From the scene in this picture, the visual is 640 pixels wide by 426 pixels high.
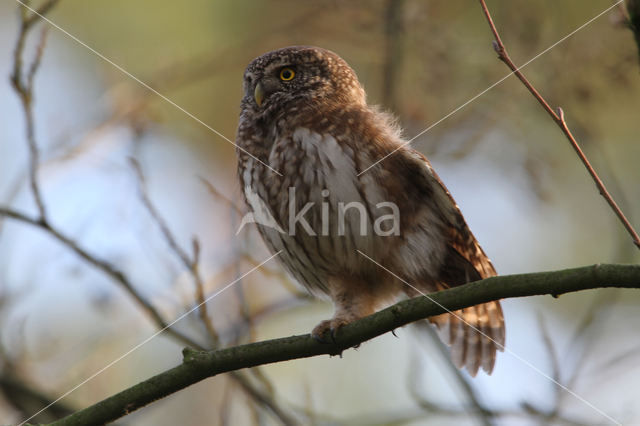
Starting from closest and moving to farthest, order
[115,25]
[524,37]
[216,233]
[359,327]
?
[359,327]
[524,37]
[216,233]
[115,25]

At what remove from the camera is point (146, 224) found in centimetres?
462

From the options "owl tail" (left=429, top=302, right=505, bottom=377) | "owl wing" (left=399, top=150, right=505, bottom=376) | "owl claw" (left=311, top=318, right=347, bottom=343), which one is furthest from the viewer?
"owl tail" (left=429, top=302, right=505, bottom=377)

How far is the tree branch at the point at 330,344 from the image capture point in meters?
2.51

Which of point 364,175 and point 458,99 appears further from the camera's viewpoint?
point 458,99

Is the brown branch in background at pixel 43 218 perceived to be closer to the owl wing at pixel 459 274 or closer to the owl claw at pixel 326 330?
the owl claw at pixel 326 330

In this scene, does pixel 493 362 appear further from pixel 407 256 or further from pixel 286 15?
pixel 286 15

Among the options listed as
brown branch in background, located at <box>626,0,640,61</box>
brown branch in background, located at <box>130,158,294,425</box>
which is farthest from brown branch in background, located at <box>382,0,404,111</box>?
brown branch in background, located at <box>626,0,640,61</box>

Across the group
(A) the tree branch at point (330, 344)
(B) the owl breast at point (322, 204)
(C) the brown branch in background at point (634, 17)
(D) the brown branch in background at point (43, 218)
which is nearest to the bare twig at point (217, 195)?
(B) the owl breast at point (322, 204)

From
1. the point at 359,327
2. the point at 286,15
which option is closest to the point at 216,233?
the point at 286,15

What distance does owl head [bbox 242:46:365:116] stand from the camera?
4.10 m

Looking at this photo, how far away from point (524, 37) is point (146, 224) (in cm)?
284

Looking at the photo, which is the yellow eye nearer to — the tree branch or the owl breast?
the owl breast

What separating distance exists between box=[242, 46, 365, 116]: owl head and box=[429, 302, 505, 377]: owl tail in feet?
4.46

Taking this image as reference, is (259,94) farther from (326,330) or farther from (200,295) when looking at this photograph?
(326,330)
